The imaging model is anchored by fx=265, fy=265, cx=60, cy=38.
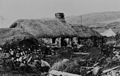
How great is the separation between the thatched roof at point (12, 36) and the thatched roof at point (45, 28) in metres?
2.35

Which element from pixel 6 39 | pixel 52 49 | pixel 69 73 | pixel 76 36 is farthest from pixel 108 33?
pixel 69 73

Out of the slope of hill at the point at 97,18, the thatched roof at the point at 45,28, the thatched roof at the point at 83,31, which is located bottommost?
the slope of hill at the point at 97,18

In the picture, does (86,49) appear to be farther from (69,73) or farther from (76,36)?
(69,73)

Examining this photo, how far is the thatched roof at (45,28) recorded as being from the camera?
2541cm

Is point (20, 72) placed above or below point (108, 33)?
above

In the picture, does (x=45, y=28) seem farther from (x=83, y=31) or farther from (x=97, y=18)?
(x=97, y=18)

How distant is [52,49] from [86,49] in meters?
3.68

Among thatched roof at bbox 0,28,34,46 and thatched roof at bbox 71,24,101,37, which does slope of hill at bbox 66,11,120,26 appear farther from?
thatched roof at bbox 0,28,34,46

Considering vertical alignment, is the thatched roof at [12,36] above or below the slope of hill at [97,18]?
above

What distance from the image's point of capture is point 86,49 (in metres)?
25.3

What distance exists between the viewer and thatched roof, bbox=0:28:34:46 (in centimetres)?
2042

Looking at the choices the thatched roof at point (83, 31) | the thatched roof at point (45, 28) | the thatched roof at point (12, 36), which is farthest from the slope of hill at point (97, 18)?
the thatched roof at point (12, 36)

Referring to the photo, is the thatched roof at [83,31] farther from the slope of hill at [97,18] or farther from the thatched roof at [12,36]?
the slope of hill at [97,18]

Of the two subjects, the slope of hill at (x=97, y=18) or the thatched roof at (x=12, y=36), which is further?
the slope of hill at (x=97, y=18)
